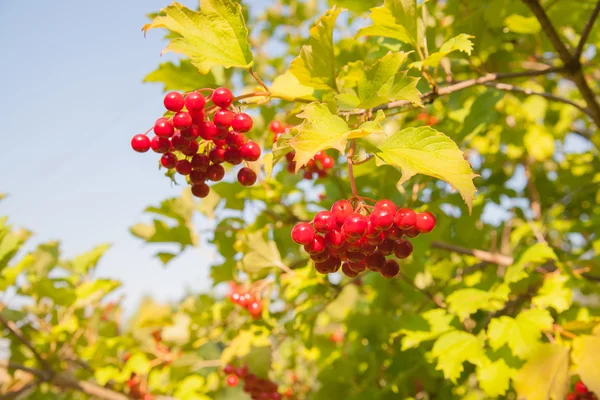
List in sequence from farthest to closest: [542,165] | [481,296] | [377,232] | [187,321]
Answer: [542,165] < [187,321] < [481,296] < [377,232]

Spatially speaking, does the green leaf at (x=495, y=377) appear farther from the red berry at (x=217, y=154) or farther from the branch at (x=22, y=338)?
the branch at (x=22, y=338)

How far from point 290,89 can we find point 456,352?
1238 millimetres

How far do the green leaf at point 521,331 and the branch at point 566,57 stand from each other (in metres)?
0.83

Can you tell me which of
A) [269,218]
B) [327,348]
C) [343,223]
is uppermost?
[343,223]

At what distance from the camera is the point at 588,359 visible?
180cm

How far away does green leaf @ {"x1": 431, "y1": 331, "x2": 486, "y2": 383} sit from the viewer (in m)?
1.88

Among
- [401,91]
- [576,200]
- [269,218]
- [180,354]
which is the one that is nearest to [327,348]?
[180,354]

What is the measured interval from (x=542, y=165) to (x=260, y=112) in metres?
2.90

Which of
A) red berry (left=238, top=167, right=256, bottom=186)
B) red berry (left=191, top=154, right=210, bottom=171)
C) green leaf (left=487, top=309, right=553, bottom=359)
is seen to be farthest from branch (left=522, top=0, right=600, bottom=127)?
red berry (left=191, top=154, right=210, bottom=171)

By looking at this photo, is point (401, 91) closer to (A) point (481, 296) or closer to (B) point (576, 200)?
(A) point (481, 296)

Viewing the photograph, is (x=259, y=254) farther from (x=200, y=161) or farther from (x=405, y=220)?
(x=405, y=220)

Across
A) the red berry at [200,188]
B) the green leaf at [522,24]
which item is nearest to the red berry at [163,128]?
the red berry at [200,188]

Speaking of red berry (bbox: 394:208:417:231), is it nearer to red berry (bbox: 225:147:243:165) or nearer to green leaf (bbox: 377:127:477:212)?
green leaf (bbox: 377:127:477:212)

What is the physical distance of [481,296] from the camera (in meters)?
1.99
